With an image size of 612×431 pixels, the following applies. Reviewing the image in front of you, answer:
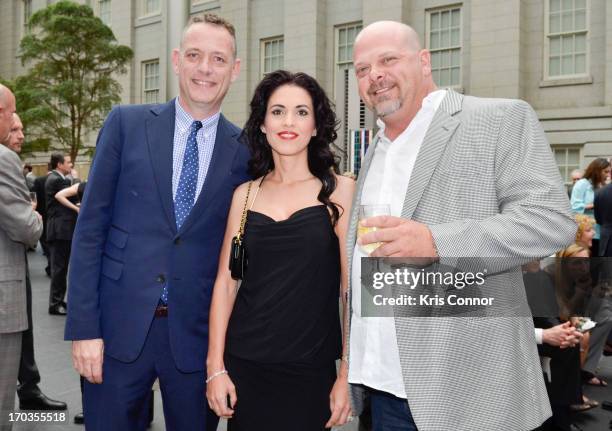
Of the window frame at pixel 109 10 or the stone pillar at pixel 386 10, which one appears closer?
the stone pillar at pixel 386 10

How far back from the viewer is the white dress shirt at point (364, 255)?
2273mm

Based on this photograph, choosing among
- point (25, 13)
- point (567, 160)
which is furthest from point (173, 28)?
point (25, 13)

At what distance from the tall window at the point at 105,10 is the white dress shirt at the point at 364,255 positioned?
31.2 m

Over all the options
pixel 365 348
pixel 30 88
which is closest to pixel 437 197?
pixel 365 348

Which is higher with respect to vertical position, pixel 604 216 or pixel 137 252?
pixel 604 216

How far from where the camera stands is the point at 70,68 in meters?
27.9

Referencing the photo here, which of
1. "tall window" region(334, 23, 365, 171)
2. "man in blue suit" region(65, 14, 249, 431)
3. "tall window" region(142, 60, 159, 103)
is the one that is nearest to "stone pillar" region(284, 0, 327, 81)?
"tall window" region(142, 60, 159, 103)

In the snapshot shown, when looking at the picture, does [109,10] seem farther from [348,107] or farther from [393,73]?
[393,73]

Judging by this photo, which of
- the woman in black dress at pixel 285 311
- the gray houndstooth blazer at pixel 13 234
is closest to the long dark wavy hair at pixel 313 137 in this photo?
the woman in black dress at pixel 285 311

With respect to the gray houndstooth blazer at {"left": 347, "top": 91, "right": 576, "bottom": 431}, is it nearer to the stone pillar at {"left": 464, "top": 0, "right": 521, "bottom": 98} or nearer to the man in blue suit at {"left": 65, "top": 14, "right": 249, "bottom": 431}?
the man in blue suit at {"left": 65, "top": 14, "right": 249, "bottom": 431}

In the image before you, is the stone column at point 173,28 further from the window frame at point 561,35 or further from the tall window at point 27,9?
the tall window at point 27,9

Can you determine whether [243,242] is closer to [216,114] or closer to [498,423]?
[216,114]

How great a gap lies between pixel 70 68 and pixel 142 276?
28347 mm

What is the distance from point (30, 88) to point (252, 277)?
94.9 feet
